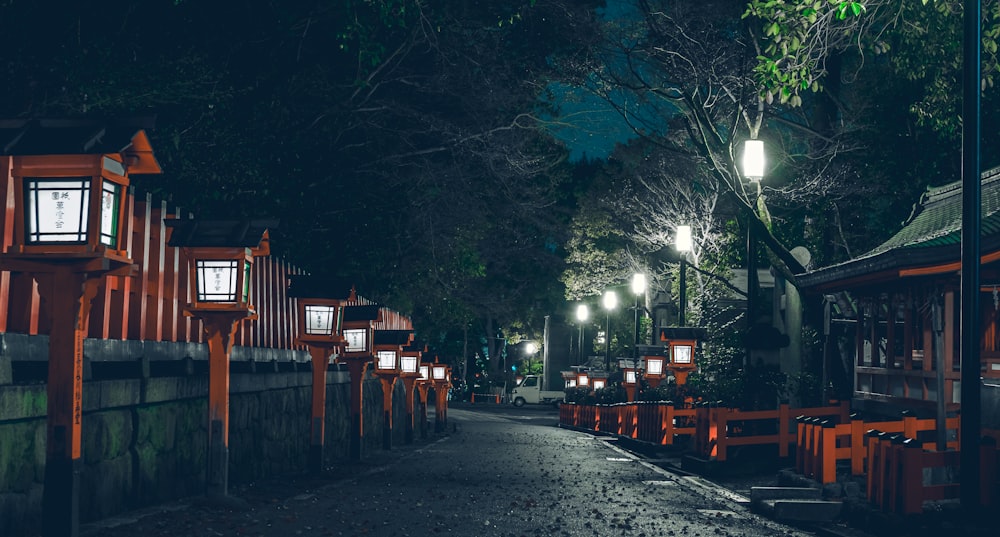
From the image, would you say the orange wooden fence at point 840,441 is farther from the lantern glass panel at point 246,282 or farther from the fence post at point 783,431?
the lantern glass panel at point 246,282

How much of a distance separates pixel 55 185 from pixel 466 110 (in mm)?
17650

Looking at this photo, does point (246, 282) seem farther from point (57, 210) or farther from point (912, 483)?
point (912, 483)

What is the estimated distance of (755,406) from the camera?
23.5m

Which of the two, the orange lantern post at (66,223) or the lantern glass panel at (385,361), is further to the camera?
the lantern glass panel at (385,361)

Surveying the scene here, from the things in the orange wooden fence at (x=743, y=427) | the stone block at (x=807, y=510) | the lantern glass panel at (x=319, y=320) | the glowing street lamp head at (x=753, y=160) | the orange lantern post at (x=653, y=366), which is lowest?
the stone block at (x=807, y=510)

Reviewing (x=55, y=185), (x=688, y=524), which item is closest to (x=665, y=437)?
(x=688, y=524)

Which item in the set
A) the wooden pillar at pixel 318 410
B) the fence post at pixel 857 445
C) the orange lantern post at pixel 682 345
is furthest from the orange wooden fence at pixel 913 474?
the orange lantern post at pixel 682 345

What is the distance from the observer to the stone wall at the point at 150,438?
29.5 ft

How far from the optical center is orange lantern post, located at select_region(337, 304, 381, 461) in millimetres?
22703

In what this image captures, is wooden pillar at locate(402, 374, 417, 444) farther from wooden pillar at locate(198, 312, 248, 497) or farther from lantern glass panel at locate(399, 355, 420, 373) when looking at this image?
wooden pillar at locate(198, 312, 248, 497)

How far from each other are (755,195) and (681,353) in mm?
9247

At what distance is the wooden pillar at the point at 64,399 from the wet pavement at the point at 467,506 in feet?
5.84

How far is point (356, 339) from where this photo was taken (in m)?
22.9

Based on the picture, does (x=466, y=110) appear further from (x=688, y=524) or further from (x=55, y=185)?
(x=55, y=185)
